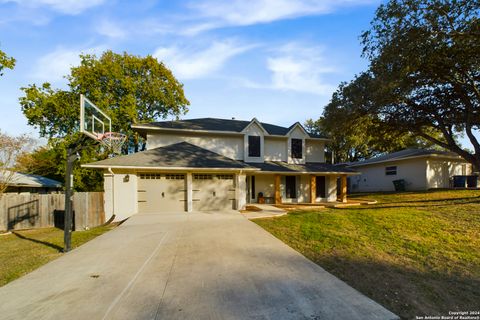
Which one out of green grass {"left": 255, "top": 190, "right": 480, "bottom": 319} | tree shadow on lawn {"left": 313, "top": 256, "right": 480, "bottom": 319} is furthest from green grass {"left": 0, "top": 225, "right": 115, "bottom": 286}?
tree shadow on lawn {"left": 313, "top": 256, "right": 480, "bottom": 319}

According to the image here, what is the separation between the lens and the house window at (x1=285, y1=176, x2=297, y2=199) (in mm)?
17000

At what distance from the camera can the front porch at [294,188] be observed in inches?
642

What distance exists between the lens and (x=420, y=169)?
19.9 meters

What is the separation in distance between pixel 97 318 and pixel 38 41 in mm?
11504

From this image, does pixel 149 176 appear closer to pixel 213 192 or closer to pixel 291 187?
pixel 213 192

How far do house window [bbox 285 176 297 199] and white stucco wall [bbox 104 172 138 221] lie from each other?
10488 millimetres

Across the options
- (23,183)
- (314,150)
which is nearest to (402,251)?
(314,150)

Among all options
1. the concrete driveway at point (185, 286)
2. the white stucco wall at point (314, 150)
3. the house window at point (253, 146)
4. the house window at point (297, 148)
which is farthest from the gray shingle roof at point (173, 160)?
the white stucco wall at point (314, 150)

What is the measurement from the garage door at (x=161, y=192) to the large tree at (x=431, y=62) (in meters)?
12.0

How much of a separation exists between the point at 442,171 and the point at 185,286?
25314mm

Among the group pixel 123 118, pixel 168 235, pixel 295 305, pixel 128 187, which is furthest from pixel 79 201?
pixel 123 118

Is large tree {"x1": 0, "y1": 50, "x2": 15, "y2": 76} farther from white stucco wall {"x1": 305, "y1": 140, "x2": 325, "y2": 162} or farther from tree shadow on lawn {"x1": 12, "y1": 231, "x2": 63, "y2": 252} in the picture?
white stucco wall {"x1": 305, "y1": 140, "x2": 325, "y2": 162}

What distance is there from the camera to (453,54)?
34.7ft

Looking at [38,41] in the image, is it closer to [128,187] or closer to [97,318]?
[128,187]
